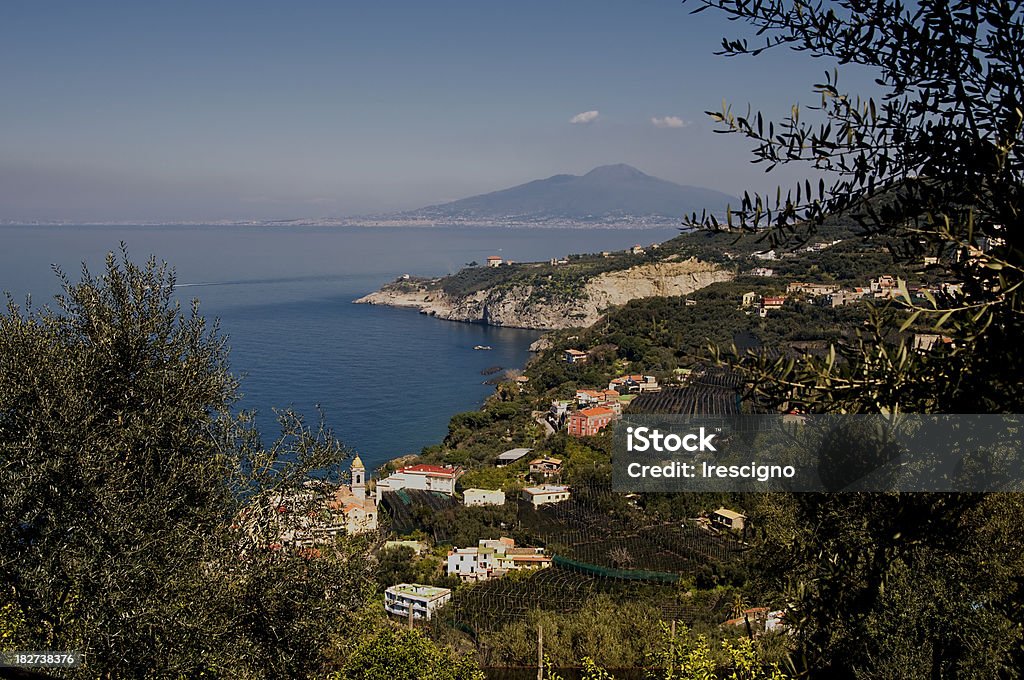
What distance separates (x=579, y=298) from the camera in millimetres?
48062

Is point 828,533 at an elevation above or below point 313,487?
above

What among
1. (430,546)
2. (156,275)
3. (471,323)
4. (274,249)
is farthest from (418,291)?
(274,249)

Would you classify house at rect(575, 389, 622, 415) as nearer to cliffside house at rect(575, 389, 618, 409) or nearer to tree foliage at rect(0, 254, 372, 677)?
cliffside house at rect(575, 389, 618, 409)

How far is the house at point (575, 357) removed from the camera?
29.9 metres

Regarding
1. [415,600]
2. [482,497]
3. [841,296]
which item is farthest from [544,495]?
[841,296]

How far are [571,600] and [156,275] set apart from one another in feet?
28.5

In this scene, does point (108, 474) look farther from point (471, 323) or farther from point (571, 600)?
point (471, 323)

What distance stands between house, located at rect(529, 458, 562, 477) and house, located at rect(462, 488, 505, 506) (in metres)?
1.89

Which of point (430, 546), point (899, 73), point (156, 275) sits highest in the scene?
point (899, 73)

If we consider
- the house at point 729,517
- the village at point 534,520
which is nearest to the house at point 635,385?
the village at point 534,520

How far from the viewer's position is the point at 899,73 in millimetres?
1633

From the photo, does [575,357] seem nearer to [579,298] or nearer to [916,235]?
[579,298]

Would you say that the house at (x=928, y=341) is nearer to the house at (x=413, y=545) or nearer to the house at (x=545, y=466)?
the house at (x=413, y=545)

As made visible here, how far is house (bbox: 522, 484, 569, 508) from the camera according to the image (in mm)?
16391
